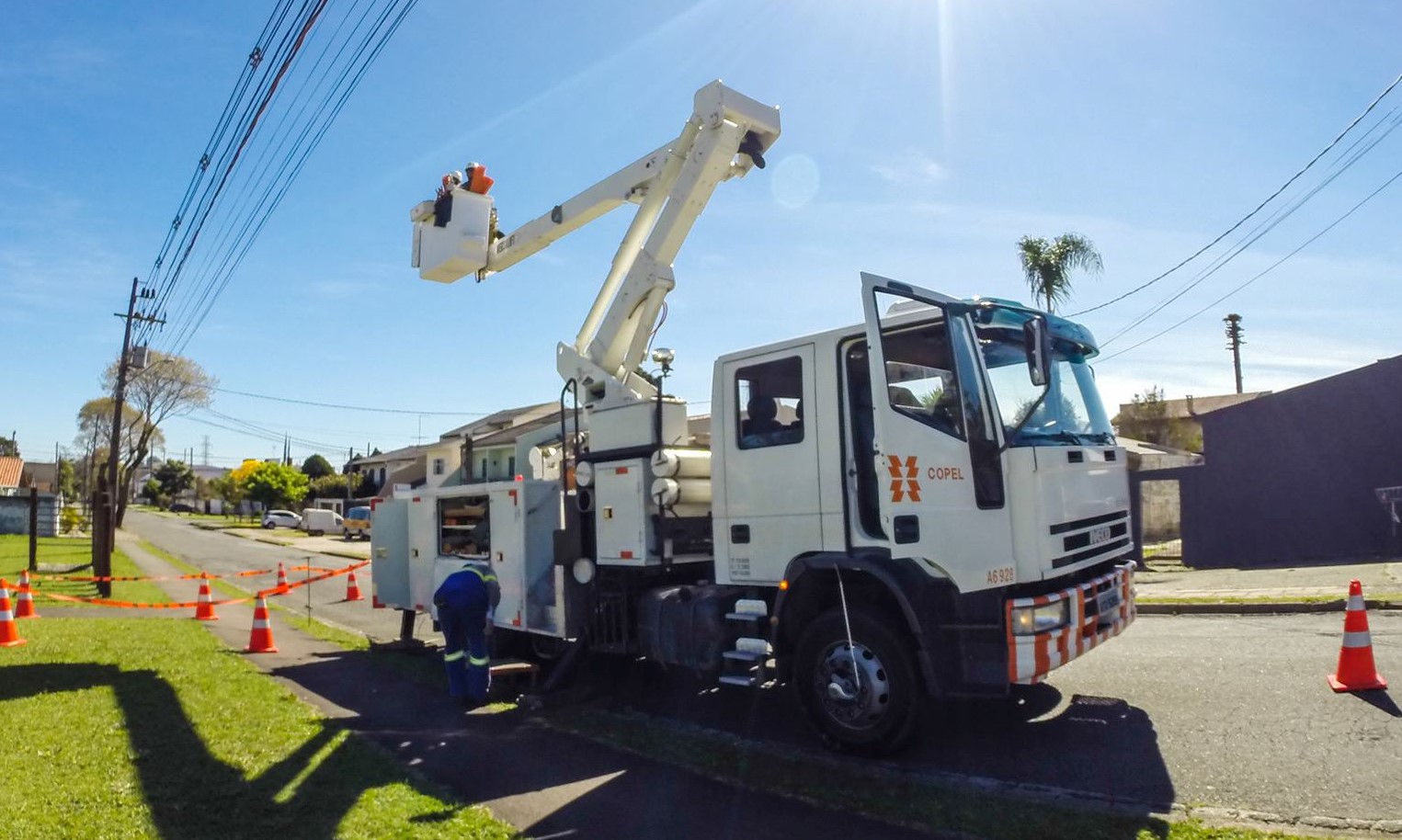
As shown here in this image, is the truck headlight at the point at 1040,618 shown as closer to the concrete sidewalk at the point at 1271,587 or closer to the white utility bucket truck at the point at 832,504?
the white utility bucket truck at the point at 832,504

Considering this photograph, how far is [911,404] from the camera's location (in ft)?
19.6

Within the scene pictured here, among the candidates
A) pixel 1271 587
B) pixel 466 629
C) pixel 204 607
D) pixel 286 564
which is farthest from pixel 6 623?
pixel 286 564

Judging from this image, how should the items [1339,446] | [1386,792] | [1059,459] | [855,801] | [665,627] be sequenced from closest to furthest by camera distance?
[1386,792] < [855,801] < [1059,459] < [665,627] < [1339,446]

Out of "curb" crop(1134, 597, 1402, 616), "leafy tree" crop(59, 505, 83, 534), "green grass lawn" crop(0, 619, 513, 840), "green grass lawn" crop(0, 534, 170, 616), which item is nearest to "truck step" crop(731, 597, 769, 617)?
"green grass lawn" crop(0, 619, 513, 840)

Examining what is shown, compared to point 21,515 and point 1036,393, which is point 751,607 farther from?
point 21,515

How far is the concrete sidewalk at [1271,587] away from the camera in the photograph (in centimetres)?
1108

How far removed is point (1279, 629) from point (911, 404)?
6099 mm

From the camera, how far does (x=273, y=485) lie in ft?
217

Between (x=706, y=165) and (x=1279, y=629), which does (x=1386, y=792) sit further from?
(x=706, y=165)

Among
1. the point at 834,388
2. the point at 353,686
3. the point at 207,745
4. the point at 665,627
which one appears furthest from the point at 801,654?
the point at 353,686

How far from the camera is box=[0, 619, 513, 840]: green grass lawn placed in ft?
16.3

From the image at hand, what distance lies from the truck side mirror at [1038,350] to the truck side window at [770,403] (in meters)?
1.53

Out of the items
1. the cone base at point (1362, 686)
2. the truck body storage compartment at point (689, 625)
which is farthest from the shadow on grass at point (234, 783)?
the cone base at point (1362, 686)

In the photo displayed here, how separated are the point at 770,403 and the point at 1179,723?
11.1 ft
